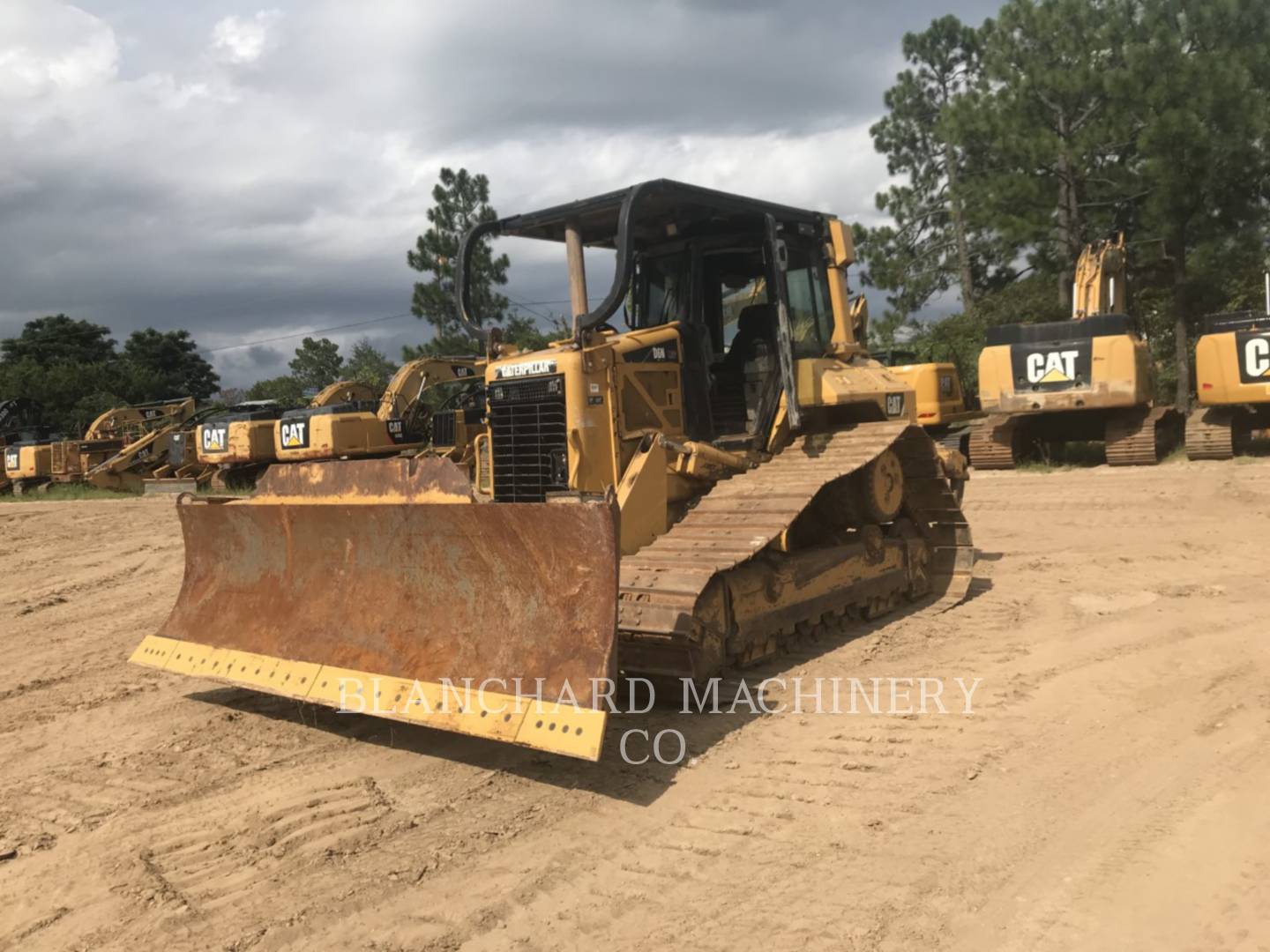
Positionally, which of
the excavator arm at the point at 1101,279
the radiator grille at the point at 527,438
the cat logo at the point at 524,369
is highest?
the excavator arm at the point at 1101,279

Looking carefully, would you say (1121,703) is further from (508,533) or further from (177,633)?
(177,633)

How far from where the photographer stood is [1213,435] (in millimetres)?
13664

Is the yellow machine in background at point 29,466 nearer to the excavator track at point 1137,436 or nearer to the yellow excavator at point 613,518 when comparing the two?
the yellow excavator at point 613,518

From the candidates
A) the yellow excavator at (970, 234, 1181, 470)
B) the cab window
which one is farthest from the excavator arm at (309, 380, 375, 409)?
the cab window

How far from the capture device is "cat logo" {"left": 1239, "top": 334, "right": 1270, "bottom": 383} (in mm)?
12969

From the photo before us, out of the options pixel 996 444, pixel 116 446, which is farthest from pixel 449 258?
pixel 996 444

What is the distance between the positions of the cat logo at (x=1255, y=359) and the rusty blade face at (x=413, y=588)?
1203 centimetres

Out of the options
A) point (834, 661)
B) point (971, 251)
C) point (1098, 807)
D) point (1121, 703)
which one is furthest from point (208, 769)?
point (971, 251)

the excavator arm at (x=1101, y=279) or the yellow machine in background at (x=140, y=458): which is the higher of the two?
the excavator arm at (x=1101, y=279)

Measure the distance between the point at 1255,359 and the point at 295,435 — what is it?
15333 millimetres

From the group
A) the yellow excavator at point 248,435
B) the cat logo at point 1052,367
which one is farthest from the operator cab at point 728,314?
the yellow excavator at point 248,435

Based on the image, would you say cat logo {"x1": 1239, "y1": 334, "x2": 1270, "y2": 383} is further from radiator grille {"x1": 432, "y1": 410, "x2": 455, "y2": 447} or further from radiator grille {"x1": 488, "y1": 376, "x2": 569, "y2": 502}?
radiator grille {"x1": 432, "y1": 410, "x2": 455, "y2": 447}

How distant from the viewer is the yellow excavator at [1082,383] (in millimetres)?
14039

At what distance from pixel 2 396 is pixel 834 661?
1854 inches
